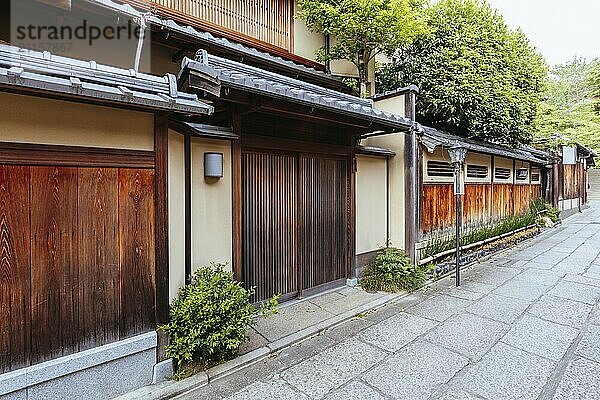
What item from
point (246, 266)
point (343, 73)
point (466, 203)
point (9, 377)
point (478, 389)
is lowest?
point (478, 389)

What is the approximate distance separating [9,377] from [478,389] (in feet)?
14.2

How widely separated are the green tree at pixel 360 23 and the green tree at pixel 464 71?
1.71 meters

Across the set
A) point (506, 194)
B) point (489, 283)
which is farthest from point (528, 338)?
point (506, 194)

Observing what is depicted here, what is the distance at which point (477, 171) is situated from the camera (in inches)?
403

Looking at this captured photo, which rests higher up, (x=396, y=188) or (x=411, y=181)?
(x=411, y=181)

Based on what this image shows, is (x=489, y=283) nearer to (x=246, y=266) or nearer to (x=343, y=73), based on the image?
(x=246, y=266)

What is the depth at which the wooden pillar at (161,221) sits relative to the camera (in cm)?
362

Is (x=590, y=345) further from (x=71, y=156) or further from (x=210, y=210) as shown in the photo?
(x=71, y=156)

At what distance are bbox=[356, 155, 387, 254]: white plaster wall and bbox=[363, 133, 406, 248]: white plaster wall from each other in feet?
0.51

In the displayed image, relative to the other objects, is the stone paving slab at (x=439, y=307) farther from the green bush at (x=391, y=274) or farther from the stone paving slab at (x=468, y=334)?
the green bush at (x=391, y=274)

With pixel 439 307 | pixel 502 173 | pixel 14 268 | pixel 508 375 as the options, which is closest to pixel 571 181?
pixel 502 173

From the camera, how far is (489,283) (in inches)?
289

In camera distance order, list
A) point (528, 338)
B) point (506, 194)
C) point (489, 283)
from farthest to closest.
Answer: point (506, 194) → point (489, 283) → point (528, 338)

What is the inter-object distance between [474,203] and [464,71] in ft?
12.4
